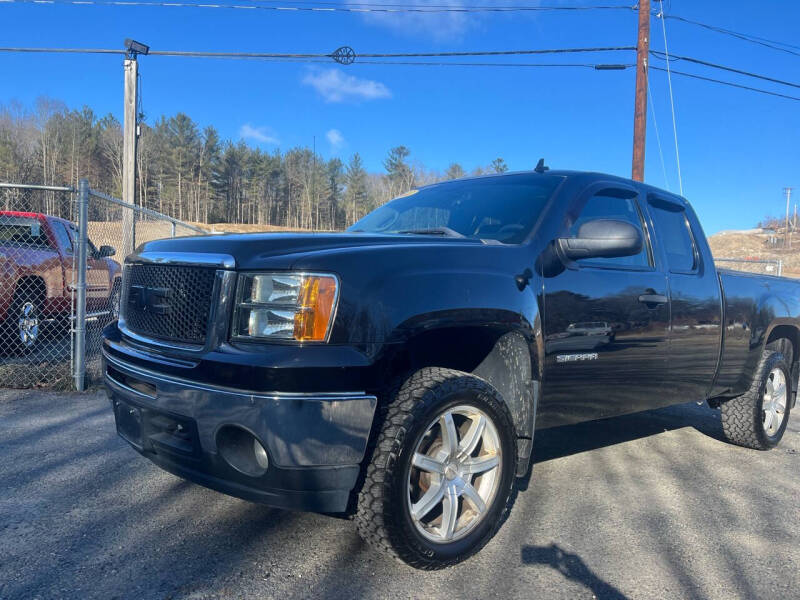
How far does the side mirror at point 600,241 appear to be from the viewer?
10.4 ft

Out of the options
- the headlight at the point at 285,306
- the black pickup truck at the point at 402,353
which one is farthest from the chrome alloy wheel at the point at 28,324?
the headlight at the point at 285,306

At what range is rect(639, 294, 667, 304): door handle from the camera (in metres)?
3.62

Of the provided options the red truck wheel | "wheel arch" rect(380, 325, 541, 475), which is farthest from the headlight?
the red truck wheel

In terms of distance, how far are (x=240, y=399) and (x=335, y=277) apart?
1.93ft

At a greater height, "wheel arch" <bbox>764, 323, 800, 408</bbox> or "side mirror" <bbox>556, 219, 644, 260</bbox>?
"side mirror" <bbox>556, 219, 644, 260</bbox>

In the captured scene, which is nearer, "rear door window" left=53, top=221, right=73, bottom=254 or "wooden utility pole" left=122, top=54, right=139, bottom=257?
"rear door window" left=53, top=221, right=73, bottom=254

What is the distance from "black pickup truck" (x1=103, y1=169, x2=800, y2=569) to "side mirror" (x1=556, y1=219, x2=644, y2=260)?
0.04 ft

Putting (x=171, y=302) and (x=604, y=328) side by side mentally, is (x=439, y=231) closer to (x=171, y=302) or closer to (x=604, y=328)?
(x=604, y=328)

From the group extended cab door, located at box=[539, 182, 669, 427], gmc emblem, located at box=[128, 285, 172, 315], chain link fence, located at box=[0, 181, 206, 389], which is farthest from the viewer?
chain link fence, located at box=[0, 181, 206, 389]

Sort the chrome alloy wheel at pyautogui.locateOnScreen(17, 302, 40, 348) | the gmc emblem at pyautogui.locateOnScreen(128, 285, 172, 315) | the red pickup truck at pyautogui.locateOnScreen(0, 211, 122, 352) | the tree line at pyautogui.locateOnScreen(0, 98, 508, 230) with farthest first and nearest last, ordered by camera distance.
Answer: the tree line at pyautogui.locateOnScreen(0, 98, 508, 230), the chrome alloy wheel at pyautogui.locateOnScreen(17, 302, 40, 348), the red pickup truck at pyautogui.locateOnScreen(0, 211, 122, 352), the gmc emblem at pyautogui.locateOnScreen(128, 285, 172, 315)

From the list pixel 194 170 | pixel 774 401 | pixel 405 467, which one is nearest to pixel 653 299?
pixel 405 467

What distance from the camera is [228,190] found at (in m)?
67.1

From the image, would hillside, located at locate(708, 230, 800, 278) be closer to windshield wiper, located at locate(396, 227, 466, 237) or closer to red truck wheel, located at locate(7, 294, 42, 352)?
red truck wheel, located at locate(7, 294, 42, 352)

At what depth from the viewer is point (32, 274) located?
7148mm
